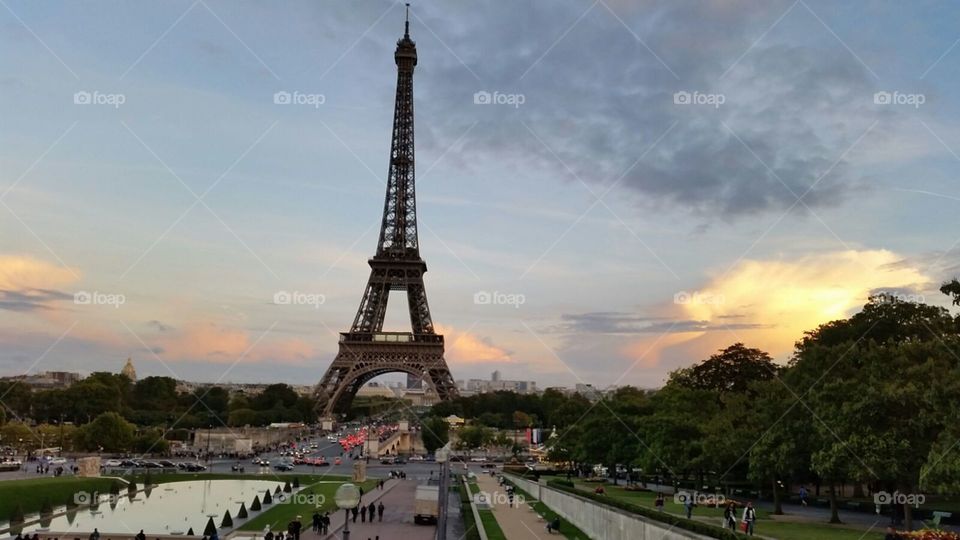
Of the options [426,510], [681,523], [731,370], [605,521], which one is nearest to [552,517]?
[426,510]

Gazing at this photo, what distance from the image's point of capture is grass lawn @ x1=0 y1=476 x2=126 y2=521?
4004 cm

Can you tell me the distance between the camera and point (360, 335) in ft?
335

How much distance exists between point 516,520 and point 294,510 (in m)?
12.5

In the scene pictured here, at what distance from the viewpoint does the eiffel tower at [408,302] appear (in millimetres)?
101688

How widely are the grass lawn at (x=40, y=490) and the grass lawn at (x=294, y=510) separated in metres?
9.87

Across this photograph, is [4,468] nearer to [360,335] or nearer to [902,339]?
[360,335]

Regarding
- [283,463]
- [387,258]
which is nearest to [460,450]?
[387,258]

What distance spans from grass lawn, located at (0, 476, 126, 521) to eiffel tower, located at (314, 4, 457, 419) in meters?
51.4
